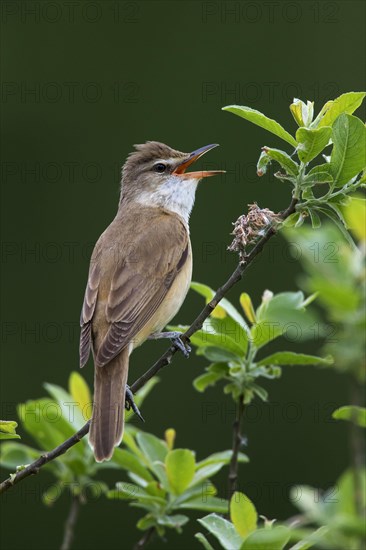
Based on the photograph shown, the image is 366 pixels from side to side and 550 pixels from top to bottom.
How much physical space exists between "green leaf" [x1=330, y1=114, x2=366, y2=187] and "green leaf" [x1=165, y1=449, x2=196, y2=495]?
85cm

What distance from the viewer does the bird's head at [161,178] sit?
4699mm

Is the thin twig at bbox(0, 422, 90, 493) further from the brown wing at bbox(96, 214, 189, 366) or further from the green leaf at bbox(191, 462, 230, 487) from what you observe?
the brown wing at bbox(96, 214, 189, 366)

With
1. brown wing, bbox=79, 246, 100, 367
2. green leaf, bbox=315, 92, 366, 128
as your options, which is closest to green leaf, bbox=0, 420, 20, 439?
green leaf, bbox=315, 92, 366, 128

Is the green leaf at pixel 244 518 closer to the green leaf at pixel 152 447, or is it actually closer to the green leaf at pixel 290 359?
the green leaf at pixel 290 359

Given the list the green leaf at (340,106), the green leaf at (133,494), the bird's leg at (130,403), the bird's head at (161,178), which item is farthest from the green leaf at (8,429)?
the bird's head at (161,178)

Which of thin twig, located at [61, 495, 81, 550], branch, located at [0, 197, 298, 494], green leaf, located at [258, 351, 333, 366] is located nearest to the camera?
branch, located at [0, 197, 298, 494]

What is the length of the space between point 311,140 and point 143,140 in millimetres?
5903

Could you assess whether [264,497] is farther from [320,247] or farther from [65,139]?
[320,247]

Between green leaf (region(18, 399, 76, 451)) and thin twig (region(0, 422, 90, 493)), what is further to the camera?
green leaf (region(18, 399, 76, 451))

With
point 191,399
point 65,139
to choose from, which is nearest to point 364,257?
point 191,399

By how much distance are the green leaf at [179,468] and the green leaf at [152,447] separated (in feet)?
0.44

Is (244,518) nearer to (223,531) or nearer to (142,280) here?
(223,531)

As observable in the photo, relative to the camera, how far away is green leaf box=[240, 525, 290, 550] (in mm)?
1147

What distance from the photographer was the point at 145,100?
8.36 meters
